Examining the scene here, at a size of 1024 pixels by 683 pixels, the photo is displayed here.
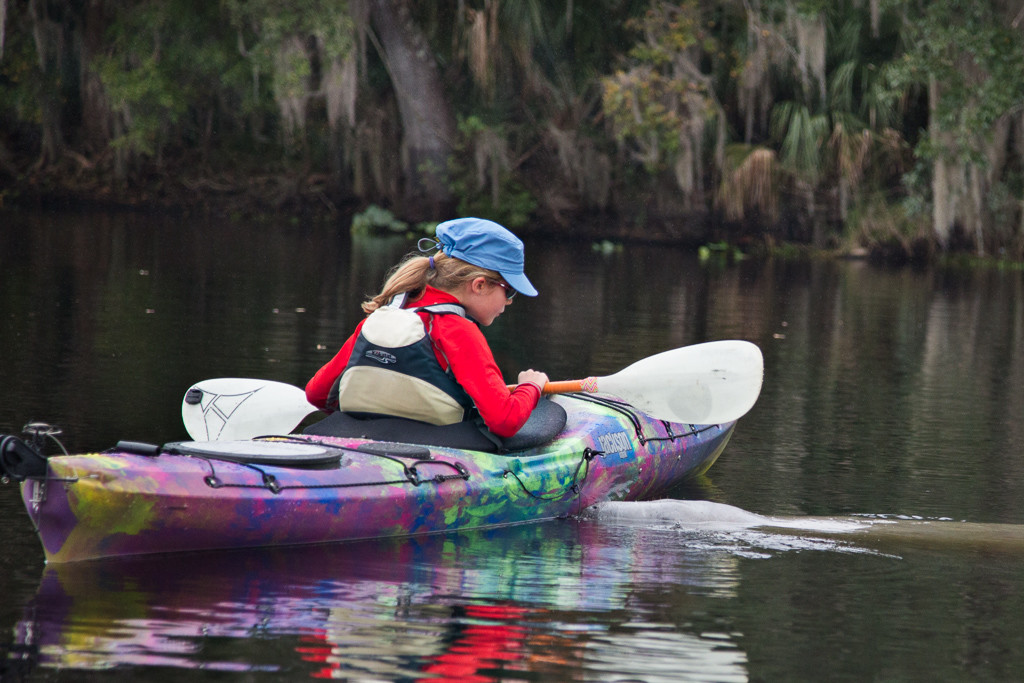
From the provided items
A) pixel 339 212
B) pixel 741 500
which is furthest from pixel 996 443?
pixel 339 212

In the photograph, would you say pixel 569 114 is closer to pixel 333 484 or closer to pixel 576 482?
pixel 576 482

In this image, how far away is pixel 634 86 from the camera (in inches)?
918

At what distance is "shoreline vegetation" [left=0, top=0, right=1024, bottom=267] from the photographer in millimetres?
22453

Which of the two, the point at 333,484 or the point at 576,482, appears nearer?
the point at 333,484

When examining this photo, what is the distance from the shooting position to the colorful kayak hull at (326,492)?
4543 millimetres

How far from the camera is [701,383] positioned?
6508 mm

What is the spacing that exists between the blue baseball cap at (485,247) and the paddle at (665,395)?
110cm

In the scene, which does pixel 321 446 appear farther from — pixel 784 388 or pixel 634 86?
pixel 634 86

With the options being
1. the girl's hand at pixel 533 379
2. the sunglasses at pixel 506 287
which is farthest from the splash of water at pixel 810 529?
the sunglasses at pixel 506 287

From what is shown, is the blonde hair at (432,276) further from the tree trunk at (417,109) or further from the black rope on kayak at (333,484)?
the tree trunk at (417,109)

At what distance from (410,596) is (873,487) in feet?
9.64

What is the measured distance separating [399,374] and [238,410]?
1386mm

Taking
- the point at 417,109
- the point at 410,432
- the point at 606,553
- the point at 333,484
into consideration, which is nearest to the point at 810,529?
the point at 606,553

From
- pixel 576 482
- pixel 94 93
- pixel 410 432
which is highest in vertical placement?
pixel 94 93
